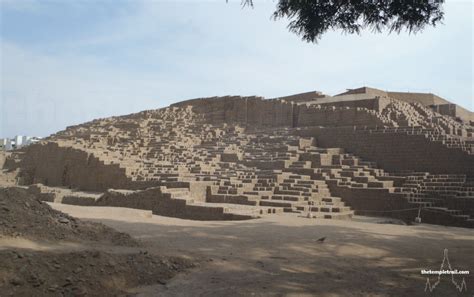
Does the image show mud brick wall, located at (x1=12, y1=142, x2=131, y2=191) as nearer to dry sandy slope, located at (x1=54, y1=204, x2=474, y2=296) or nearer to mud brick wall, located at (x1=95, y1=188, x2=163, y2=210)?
mud brick wall, located at (x1=95, y1=188, x2=163, y2=210)

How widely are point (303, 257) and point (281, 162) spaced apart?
12929 mm

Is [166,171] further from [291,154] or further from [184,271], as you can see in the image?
[184,271]

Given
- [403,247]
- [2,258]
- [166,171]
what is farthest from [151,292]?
[166,171]

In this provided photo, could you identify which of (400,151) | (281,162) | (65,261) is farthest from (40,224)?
(400,151)

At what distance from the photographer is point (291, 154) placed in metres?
20.5

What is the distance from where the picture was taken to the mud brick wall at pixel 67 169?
19188mm

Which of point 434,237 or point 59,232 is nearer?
point 59,232

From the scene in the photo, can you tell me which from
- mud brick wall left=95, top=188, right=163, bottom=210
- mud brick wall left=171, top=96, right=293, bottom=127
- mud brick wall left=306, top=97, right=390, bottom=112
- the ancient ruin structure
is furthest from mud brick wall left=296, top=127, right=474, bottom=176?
mud brick wall left=95, top=188, right=163, bottom=210

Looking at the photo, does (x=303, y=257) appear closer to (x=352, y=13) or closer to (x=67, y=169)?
(x=352, y=13)

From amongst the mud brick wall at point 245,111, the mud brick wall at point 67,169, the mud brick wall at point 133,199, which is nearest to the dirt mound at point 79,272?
the mud brick wall at point 133,199

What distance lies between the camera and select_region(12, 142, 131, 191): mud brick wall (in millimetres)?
19188

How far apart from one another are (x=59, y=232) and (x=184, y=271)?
2.00 m

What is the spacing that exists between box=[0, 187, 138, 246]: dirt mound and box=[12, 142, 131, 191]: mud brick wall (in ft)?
36.0

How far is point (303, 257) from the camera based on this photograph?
6.51m
